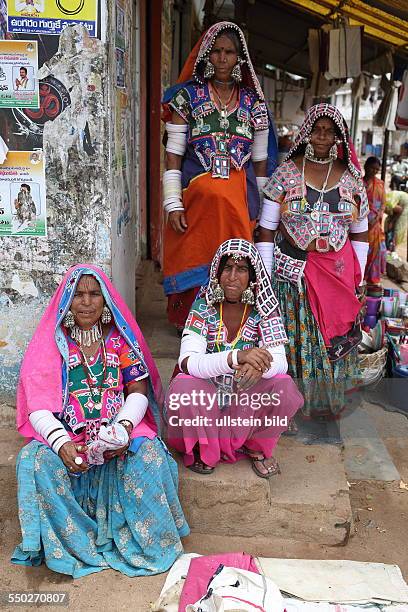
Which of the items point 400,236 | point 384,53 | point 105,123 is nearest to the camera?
point 105,123

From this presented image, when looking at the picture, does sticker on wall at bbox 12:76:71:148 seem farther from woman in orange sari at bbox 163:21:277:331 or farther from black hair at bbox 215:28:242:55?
black hair at bbox 215:28:242:55

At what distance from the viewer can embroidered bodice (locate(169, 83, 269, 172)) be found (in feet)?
11.2

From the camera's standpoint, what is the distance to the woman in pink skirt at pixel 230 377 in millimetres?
2756

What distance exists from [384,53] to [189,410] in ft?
22.8

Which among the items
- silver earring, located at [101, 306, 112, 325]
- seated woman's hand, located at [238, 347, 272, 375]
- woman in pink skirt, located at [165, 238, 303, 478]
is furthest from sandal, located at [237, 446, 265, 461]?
silver earring, located at [101, 306, 112, 325]

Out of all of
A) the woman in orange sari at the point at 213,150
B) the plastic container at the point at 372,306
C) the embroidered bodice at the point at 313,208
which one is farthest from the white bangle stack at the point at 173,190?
the plastic container at the point at 372,306

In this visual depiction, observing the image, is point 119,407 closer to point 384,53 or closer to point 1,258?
point 1,258

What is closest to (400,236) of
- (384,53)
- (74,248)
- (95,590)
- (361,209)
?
(384,53)

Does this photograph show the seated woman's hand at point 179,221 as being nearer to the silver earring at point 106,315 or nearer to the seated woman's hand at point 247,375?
the silver earring at point 106,315

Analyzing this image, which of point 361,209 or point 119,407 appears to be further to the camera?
point 361,209

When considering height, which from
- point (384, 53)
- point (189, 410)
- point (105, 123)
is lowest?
point (189, 410)

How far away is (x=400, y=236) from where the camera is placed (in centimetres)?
1181

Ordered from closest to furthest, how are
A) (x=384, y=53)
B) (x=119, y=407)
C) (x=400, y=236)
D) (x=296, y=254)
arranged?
(x=119, y=407) < (x=296, y=254) < (x=384, y=53) < (x=400, y=236)

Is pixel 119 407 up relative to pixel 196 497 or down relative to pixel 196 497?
up
